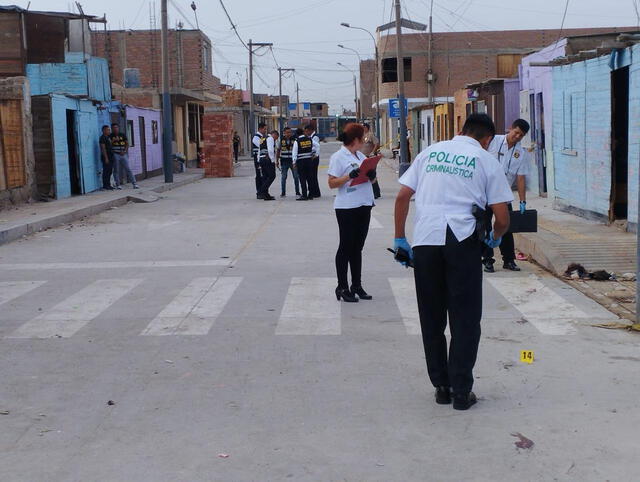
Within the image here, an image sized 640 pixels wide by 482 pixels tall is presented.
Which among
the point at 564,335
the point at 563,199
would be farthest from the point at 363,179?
the point at 563,199

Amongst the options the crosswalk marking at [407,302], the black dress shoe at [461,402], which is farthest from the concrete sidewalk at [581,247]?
the black dress shoe at [461,402]

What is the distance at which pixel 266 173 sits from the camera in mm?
22422

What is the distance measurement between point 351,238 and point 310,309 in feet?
2.97

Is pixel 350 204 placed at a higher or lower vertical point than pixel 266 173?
higher

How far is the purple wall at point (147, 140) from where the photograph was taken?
106ft

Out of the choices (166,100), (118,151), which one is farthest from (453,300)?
(166,100)

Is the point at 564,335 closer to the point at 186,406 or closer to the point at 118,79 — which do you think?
the point at 186,406

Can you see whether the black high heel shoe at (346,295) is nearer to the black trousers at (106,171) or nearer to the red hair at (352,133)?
the red hair at (352,133)

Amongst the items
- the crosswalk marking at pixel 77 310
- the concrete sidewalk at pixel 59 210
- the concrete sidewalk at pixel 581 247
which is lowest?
the crosswalk marking at pixel 77 310

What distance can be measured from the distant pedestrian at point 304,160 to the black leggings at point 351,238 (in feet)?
42.9

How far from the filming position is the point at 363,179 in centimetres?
892

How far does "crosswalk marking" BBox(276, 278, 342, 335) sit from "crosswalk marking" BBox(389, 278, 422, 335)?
1.99 feet

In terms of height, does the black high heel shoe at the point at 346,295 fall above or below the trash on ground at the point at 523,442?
above

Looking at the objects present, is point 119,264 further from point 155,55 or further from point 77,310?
point 155,55
